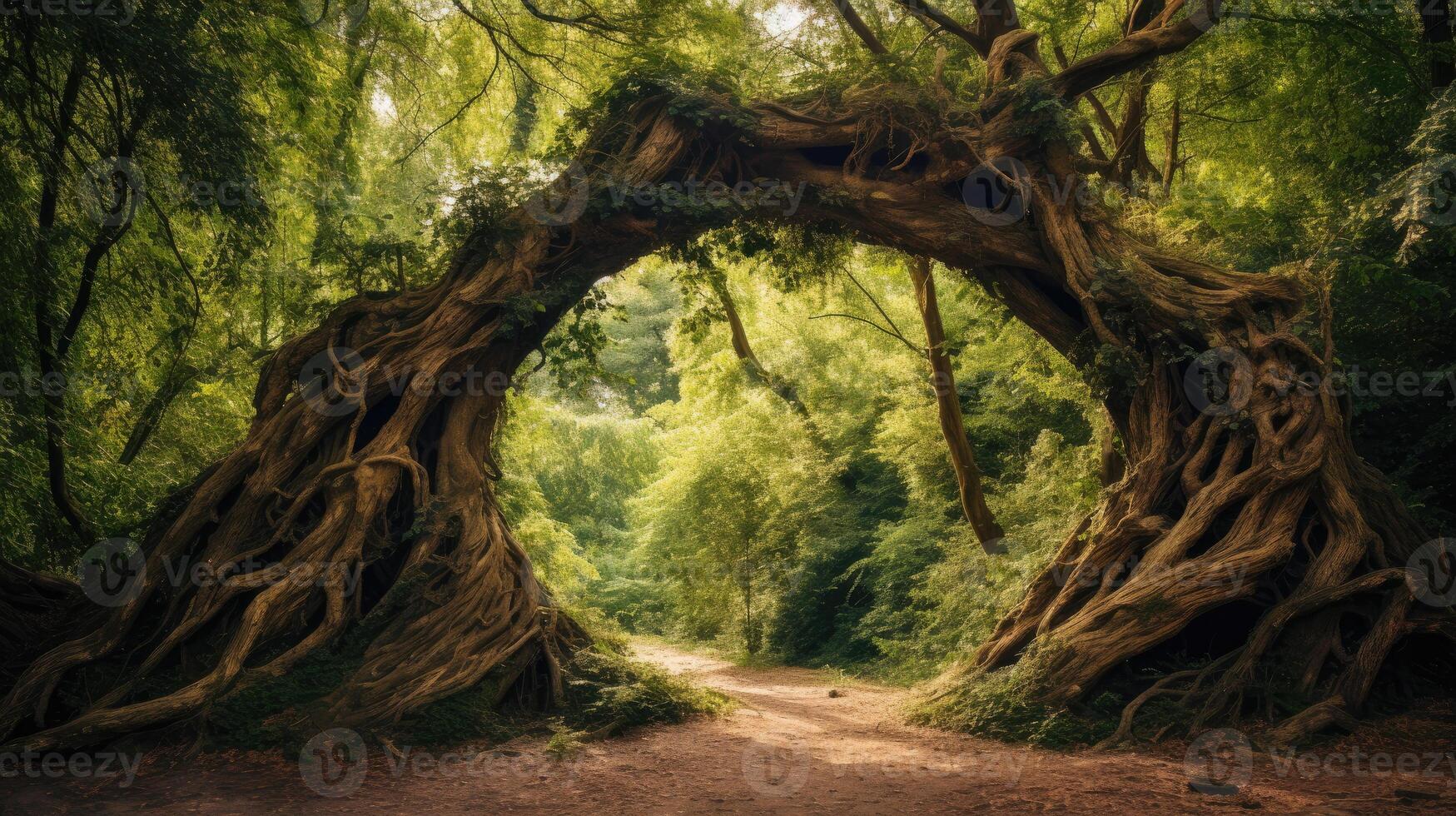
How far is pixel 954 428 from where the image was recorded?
41.3 ft

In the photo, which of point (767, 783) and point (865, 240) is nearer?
point (767, 783)

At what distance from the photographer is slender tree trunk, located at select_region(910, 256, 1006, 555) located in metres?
12.5

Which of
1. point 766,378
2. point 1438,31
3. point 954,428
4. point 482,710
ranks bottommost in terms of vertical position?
point 482,710

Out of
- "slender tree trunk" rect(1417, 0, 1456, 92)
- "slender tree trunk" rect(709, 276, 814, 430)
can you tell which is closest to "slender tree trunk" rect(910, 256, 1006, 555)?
"slender tree trunk" rect(709, 276, 814, 430)

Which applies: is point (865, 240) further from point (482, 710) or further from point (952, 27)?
point (482, 710)

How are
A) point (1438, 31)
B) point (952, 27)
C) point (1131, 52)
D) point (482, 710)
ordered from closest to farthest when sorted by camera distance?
point (482, 710)
point (1131, 52)
point (1438, 31)
point (952, 27)

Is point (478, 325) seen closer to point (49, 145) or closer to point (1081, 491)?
point (49, 145)

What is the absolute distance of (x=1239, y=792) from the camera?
4902 millimetres

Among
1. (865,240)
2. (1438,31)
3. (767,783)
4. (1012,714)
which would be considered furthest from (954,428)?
(767,783)

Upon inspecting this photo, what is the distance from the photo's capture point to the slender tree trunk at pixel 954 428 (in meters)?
12.5

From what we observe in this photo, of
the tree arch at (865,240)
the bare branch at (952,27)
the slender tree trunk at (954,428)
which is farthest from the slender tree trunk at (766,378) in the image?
the tree arch at (865,240)

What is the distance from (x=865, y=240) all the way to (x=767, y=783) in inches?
228

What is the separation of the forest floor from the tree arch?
1.87 ft

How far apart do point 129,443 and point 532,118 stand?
7345mm
